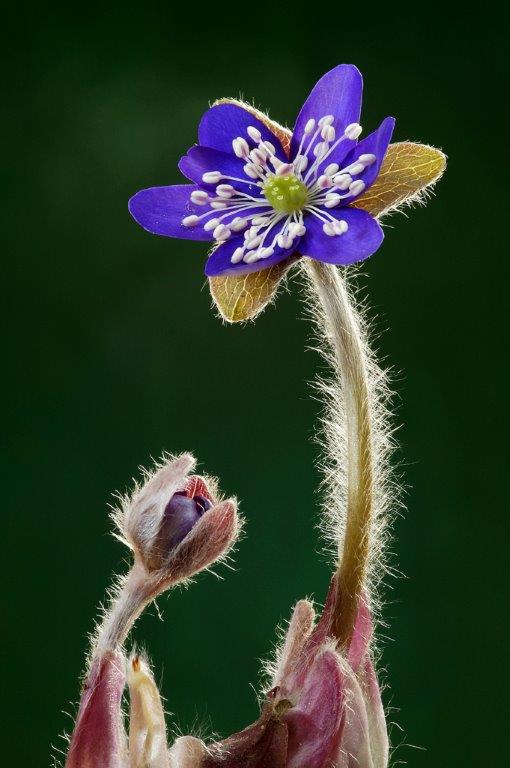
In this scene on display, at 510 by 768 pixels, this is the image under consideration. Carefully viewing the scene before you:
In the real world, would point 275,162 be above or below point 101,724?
above

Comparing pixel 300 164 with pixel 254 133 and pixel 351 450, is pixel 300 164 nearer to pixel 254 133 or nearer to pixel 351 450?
pixel 254 133

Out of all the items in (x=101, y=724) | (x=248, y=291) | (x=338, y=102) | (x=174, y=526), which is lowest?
(x=101, y=724)

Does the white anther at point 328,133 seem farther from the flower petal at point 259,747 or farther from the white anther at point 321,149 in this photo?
the flower petal at point 259,747

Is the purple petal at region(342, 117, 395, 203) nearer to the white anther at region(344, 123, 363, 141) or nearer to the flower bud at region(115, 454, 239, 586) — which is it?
the white anther at region(344, 123, 363, 141)

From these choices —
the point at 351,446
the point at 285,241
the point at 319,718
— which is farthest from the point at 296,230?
the point at 319,718

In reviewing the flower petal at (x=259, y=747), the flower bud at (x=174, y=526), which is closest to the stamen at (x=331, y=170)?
the flower bud at (x=174, y=526)

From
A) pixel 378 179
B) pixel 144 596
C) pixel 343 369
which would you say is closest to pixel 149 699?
pixel 144 596

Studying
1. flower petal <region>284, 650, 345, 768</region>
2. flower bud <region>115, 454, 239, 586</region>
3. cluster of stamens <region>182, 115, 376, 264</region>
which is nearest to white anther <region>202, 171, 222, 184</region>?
cluster of stamens <region>182, 115, 376, 264</region>
